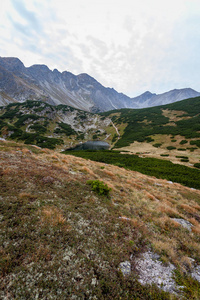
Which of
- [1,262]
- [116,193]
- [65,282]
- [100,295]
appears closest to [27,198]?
[1,262]

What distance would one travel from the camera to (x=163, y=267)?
4543 mm

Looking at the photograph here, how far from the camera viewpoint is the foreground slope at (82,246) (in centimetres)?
327

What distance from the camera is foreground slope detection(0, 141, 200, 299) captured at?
10.7ft

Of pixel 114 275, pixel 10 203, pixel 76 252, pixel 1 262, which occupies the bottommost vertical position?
pixel 114 275

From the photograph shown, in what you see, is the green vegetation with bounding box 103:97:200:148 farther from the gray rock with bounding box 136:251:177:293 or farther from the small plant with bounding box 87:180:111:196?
the gray rock with bounding box 136:251:177:293

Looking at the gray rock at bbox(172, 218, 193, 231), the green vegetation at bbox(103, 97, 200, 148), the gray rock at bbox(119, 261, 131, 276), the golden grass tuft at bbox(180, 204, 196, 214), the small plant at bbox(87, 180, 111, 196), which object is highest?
the green vegetation at bbox(103, 97, 200, 148)

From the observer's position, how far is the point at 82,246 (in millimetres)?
4492

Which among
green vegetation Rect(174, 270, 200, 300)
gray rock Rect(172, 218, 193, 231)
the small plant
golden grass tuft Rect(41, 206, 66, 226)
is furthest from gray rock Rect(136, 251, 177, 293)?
the small plant

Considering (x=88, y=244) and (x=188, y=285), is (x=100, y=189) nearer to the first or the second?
(x=88, y=244)

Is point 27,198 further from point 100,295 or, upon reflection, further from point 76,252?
point 100,295

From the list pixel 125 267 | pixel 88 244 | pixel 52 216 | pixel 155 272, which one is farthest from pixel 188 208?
pixel 52 216

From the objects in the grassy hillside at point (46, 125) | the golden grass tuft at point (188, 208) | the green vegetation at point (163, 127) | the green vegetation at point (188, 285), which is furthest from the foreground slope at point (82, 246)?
the grassy hillside at point (46, 125)

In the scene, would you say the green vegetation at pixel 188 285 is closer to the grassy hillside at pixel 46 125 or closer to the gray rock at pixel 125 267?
the gray rock at pixel 125 267

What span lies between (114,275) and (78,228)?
220cm
